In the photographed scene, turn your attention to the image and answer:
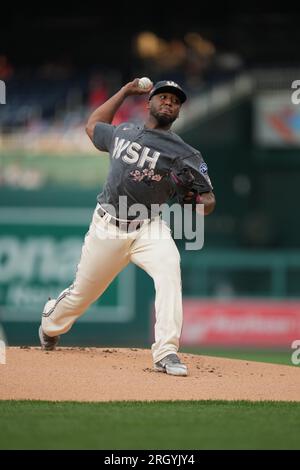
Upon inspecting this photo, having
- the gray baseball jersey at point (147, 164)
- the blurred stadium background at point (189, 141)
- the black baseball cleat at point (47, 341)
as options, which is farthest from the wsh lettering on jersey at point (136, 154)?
the blurred stadium background at point (189, 141)

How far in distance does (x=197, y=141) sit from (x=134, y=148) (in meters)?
10.8

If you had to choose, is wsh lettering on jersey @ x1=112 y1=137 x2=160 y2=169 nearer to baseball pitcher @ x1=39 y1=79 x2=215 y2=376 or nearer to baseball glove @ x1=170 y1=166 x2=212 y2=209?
baseball pitcher @ x1=39 y1=79 x2=215 y2=376

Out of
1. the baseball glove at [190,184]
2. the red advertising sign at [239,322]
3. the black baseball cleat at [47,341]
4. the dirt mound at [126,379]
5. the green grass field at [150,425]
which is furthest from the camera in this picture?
the red advertising sign at [239,322]

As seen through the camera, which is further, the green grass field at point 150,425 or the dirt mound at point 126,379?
the dirt mound at point 126,379

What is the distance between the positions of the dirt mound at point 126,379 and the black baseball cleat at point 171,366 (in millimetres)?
49

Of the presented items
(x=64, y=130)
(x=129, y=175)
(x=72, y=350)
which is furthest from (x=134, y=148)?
(x=64, y=130)

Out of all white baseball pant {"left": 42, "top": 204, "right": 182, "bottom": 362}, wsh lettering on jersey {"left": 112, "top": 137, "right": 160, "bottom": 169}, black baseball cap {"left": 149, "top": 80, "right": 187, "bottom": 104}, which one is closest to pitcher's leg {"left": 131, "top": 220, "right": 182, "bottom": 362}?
white baseball pant {"left": 42, "top": 204, "right": 182, "bottom": 362}

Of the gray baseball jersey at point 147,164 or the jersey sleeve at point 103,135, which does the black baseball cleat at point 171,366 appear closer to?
the gray baseball jersey at point 147,164

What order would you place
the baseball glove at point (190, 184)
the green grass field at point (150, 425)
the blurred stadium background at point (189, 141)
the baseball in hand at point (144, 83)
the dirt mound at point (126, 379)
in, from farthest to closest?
1. the blurred stadium background at point (189, 141)
2. the baseball in hand at point (144, 83)
3. the baseball glove at point (190, 184)
4. the dirt mound at point (126, 379)
5. the green grass field at point (150, 425)

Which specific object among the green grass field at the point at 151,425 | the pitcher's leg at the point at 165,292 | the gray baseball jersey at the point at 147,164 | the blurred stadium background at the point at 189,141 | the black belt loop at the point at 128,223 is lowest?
the green grass field at the point at 151,425

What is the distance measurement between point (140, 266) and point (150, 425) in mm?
2081

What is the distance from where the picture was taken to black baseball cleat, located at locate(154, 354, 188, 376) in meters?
6.97

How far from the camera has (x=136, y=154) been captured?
7113 millimetres

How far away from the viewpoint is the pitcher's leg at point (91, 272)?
23.8 feet
